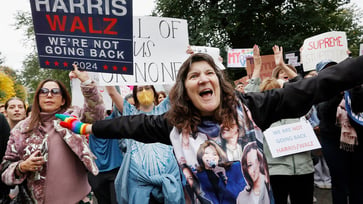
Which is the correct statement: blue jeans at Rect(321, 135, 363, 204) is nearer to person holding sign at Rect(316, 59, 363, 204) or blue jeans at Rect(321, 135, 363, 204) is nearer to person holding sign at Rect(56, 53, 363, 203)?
person holding sign at Rect(316, 59, 363, 204)

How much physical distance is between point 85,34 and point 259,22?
14.4 metres

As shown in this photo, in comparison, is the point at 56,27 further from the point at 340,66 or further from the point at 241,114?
the point at 340,66

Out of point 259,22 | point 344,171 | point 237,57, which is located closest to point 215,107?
point 344,171

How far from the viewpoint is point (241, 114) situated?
1.82 metres

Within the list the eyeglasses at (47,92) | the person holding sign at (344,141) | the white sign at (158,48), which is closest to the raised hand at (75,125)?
the eyeglasses at (47,92)

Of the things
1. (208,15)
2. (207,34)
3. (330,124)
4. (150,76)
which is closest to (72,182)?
(150,76)

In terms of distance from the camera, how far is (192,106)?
2.01 meters

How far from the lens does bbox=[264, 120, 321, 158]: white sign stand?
3412 mm

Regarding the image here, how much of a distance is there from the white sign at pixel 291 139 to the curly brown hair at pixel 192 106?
66.9 inches

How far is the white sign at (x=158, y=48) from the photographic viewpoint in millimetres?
3236

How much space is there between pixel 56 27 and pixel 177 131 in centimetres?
142

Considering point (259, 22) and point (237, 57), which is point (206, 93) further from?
point (259, 22)

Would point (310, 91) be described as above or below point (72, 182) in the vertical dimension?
above

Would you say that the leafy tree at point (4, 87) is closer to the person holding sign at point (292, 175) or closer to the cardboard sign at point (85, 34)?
the cardboard sign at point (85, 34)
